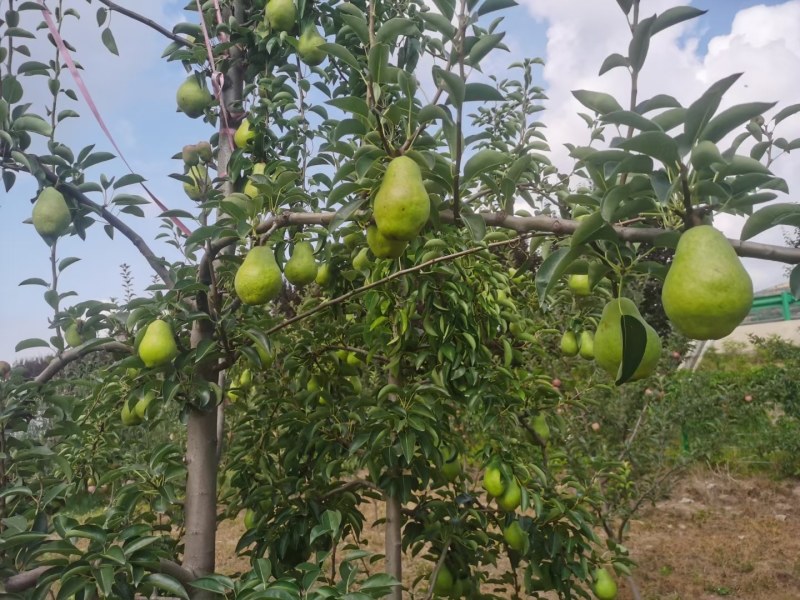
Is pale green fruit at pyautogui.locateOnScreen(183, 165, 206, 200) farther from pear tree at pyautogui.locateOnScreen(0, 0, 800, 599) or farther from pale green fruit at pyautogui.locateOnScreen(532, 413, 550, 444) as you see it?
pale green fruit at pyautogui.locateOnScreen(532, 413, 550, 444)

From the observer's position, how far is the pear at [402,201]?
3.11ft

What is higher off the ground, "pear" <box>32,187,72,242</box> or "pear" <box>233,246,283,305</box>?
"pear" <box>32,187,72,242</box>

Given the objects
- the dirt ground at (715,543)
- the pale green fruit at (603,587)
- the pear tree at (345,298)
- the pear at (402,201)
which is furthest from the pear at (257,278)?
the dirt ground at (715,543)

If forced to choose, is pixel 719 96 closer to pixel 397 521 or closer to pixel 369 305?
pixel 369 305

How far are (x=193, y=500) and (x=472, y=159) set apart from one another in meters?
1.11

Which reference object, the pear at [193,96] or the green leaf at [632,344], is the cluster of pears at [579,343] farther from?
the pear at [193,96]

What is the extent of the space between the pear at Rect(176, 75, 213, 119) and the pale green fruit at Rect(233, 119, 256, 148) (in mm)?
214

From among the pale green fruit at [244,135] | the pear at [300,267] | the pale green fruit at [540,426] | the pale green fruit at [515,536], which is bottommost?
the pale green fruit at [515,536]

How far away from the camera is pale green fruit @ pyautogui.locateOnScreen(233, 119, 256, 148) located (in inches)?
76.3

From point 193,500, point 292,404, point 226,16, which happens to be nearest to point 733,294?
→ point 193,500

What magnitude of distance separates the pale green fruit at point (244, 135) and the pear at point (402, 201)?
1.09m

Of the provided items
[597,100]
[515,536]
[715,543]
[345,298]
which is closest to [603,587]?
[515,536]

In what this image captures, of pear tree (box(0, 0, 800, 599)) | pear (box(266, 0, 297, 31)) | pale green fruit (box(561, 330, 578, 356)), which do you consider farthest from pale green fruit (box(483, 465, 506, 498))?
pear (box(266, 0, 297, 31))

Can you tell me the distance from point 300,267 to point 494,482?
3.06 ft
